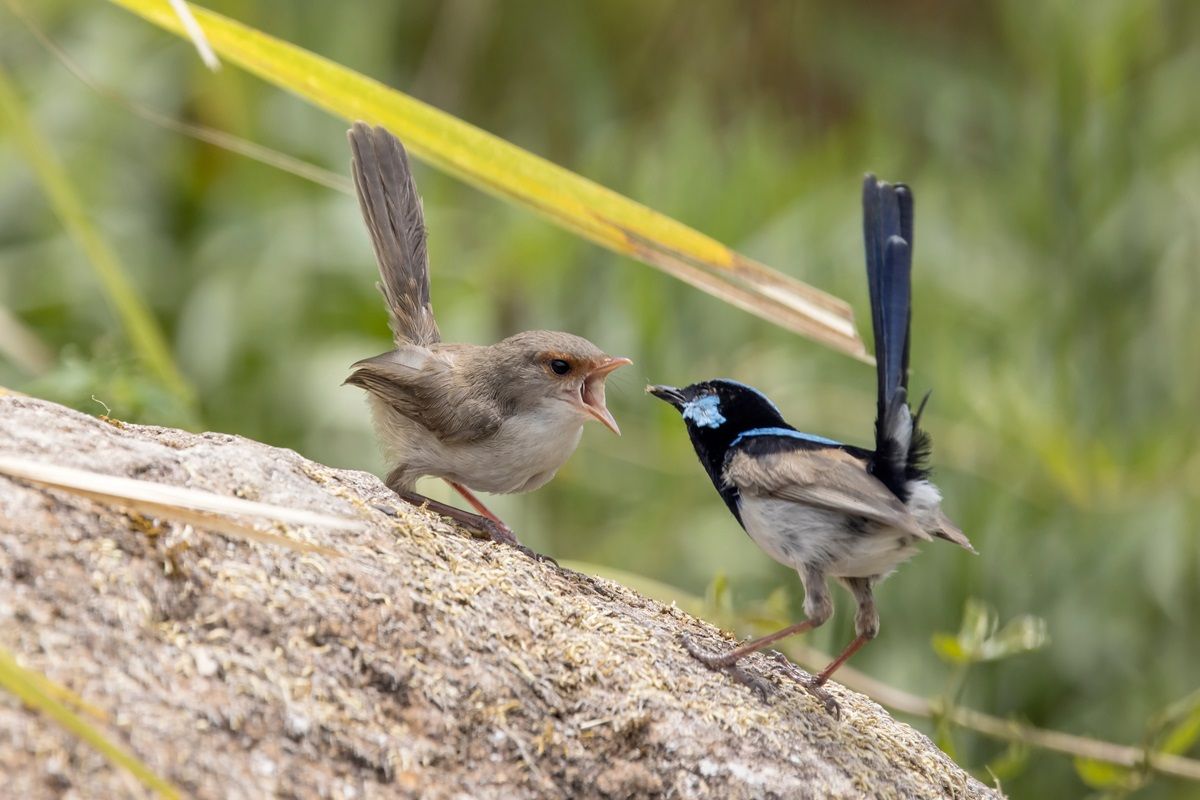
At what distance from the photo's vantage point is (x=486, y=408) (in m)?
4.17

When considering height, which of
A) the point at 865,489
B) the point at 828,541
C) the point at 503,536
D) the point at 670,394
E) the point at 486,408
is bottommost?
the point at 828,541

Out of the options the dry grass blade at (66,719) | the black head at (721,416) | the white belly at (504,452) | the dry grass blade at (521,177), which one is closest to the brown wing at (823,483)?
the black head at (721,416)

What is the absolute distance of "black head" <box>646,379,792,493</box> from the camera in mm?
4191

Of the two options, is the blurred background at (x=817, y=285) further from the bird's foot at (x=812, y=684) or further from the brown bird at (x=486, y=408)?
the bird's foot at (x=812, y=684)

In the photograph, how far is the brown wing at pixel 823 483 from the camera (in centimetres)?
368

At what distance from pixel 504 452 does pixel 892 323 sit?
48.1 inches

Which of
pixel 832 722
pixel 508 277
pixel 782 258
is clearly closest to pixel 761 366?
pixel 782 258

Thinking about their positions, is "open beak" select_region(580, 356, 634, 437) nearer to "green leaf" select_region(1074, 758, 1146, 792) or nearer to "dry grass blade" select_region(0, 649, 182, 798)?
"green leaf" select_region(1074, 758, 1146, 792)

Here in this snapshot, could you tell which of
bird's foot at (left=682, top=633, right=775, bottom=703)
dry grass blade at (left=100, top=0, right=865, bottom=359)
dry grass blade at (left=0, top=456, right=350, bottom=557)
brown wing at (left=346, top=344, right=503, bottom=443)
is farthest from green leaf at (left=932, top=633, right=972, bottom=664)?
dry grass blade at (left=0, top=456, right=350, bottom=557)

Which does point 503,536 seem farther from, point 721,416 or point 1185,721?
point 1185,721

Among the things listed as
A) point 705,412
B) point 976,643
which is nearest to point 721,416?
point 705,412

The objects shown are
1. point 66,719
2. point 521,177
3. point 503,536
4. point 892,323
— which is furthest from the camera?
point 503,536

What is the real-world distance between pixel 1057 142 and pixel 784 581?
10.5 ft

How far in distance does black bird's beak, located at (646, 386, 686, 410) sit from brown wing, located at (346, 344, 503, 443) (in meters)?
0.53
